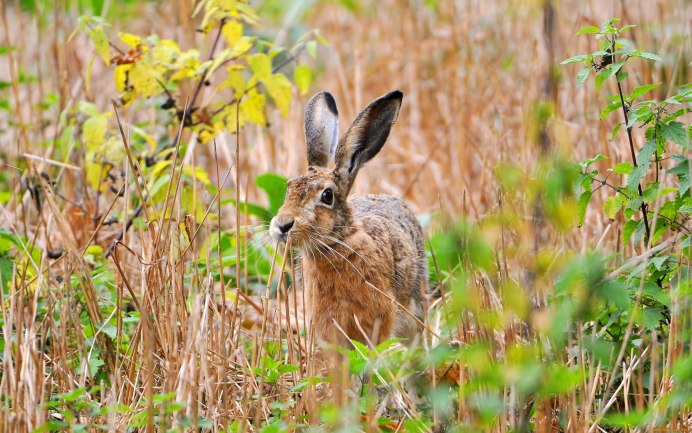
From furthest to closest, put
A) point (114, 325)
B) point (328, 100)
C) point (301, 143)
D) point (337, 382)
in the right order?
point (301, 143) → point (328, 100) → point (114, 325) → point (337, 382)

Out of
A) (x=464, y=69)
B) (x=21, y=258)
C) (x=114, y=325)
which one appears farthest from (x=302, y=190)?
(x=464, y=69)

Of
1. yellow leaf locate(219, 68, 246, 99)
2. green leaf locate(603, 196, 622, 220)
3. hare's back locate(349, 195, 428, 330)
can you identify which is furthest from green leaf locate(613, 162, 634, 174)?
yellow leaf locate(219, 68, 246, 99)

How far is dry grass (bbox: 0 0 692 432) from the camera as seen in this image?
302 cm

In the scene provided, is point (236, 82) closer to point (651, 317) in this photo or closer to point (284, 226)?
point (284, 226)

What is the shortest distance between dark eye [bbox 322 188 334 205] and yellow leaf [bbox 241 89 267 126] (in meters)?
0.95

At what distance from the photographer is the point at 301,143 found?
673 centimetres

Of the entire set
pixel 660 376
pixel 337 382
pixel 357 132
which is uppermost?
pixel 357 132

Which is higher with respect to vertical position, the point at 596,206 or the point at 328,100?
the point at 328,100

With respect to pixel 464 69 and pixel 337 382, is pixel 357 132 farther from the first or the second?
pixel 464 69

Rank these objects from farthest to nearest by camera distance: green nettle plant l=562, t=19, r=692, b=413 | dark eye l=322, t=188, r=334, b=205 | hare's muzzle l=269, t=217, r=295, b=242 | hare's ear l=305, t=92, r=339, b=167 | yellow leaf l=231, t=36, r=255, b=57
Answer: yellow leaf l=231, t=36, r=255, b=57 < hare's ear l=305, t=92, r=339, b=167 < dark eye l=322, t=188, r=334, b=205 < hare's muzzle l=269, t=217, r=295, b=242 < green nettle plant l=562, t=19, r=692, b=413

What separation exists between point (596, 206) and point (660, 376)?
1.73 meters

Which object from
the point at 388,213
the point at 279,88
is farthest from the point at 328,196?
the point at 279,88

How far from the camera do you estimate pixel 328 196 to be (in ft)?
13.8

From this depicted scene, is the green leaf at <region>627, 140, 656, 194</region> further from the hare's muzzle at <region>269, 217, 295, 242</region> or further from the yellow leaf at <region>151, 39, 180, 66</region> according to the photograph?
the yellow leaf at <region>151, 39, 180, 66</region>
